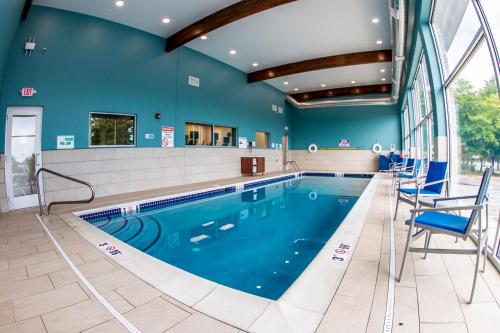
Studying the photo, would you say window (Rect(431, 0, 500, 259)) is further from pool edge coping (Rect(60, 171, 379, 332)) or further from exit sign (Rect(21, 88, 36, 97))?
exit sign (Rect(21, 88, 36, 97))

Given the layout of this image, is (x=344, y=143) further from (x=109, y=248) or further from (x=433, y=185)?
(x=109, y=248)

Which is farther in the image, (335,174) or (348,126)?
(348,126)

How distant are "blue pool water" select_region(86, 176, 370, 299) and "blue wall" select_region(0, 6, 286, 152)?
7.62 feet

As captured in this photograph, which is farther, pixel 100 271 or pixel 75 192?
pixel 75 192

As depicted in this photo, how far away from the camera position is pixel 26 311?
1.48 meters

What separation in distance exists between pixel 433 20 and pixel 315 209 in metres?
3.53

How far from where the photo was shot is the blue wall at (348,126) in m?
11.7

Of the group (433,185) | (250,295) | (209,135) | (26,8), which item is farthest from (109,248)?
(209,135)

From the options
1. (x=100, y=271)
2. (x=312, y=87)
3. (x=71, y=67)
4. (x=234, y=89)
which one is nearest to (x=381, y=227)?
(x=100, y=271)

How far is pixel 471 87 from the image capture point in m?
2.86

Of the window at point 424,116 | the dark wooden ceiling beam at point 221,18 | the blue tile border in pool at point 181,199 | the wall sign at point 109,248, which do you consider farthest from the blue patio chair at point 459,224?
the blue tile border in pool at point 181,199

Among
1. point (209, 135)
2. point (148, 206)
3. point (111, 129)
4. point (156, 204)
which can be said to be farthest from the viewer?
point (209, 135)

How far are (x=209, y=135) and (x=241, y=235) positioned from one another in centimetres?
498

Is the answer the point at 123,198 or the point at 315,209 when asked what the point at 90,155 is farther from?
the point at 315,209
